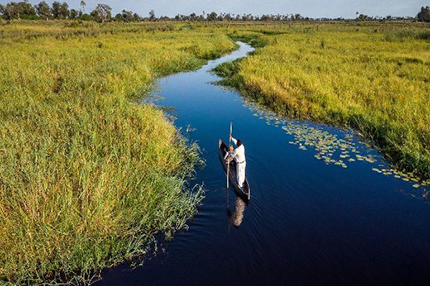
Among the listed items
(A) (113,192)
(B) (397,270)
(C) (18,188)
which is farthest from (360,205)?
(C) (18,188)

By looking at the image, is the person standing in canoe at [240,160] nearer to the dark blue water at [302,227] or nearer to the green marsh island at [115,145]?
the dark blue water at [302,227]

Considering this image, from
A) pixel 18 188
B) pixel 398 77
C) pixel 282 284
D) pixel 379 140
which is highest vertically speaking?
pixel 398 77

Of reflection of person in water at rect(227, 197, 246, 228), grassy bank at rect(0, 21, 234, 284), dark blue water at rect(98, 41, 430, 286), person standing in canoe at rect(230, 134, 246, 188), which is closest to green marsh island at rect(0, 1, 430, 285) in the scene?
grassy bank at rect(0, 21, 234, 284)

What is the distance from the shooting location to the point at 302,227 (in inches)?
255

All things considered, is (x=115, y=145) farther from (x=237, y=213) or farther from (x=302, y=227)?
(x=302, y=227)

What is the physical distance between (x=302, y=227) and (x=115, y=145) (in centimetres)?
519

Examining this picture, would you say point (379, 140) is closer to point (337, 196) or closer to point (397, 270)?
point (337, 196)

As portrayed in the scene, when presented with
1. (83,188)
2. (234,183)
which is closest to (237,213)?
(234,183)

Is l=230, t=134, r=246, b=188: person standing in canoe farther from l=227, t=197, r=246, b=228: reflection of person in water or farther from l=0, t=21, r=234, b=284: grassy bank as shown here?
l=0, t=21, r=234, b=284: grassy bank

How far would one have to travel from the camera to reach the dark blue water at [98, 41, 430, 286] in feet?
17.2

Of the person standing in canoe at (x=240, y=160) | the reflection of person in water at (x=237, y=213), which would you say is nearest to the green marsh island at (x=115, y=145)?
the reflection of person in water at (x=237, y=213)

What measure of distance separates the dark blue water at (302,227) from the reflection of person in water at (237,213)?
25mm

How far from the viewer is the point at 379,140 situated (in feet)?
34.2

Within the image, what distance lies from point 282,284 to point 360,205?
350cm
